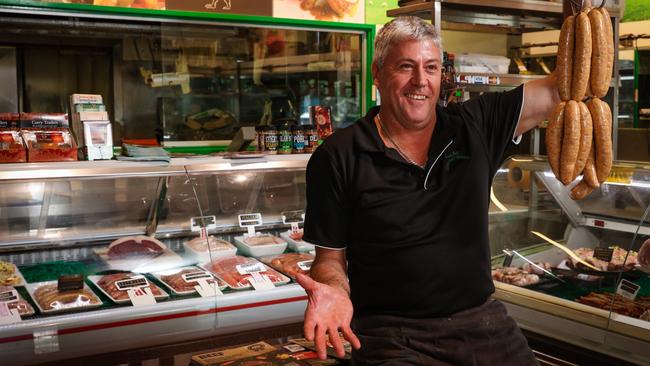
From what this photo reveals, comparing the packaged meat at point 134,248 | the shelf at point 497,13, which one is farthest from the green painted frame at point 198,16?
the packaged meat at point 134,248

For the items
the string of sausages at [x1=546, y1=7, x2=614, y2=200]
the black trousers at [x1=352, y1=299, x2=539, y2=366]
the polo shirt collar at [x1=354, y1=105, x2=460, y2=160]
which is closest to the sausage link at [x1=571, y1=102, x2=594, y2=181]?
the string of sausages at [x1=546, y1=7, x2=614, y2=200]

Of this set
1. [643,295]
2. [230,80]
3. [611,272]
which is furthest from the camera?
[230,80]

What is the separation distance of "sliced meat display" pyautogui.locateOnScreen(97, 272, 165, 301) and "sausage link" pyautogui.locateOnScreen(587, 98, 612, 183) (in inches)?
96.7

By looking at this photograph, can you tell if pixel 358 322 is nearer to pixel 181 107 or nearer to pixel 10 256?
pixel 10 256

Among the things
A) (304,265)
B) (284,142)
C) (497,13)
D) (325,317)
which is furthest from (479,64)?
(325,317)

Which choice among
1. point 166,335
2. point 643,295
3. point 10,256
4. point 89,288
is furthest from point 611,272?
point 10,256

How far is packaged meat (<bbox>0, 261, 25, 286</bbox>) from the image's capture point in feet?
12.4

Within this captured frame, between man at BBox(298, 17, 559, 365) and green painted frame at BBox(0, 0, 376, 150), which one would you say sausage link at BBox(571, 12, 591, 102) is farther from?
green painted frame at BBox(0, 0, 376, 150)

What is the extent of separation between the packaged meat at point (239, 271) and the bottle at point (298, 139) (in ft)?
2.67

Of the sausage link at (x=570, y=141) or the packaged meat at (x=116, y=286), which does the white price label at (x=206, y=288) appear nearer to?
the packaged meat at (x=116, y=286)

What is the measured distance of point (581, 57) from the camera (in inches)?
84.4

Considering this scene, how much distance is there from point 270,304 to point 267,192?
1258 millimetres

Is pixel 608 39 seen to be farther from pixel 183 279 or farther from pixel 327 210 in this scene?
pixel 183 279

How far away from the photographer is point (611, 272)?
352 cm
